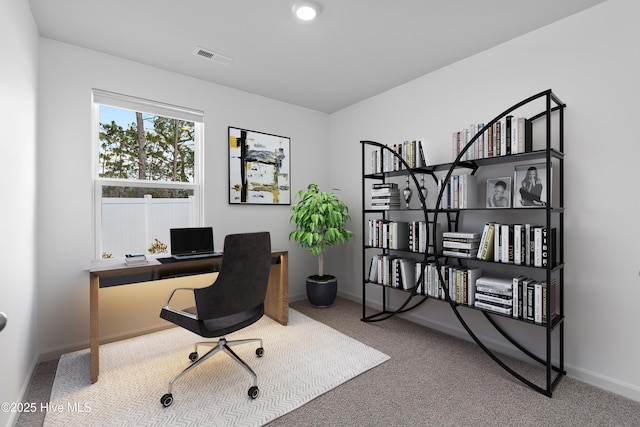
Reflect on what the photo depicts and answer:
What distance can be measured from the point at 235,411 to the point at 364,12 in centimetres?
275

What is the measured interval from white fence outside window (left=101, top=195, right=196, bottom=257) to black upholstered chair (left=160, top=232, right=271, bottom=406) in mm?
1205

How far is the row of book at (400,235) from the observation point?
2775 millimetres

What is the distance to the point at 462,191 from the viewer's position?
8.18ft

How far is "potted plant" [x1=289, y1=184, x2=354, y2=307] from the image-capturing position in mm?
3475

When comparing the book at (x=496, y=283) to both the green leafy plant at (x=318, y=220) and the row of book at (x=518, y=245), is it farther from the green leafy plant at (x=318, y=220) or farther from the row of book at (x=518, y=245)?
the green leafy plant at (x=318, y=220)

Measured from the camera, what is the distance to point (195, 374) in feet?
7.25

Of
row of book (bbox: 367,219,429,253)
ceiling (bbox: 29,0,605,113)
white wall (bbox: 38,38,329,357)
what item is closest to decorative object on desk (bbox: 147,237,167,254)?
white wall (bbox: 38,38,329,357)

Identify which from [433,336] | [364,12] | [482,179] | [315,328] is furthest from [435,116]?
[315,328]

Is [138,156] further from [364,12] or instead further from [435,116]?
[435,116]

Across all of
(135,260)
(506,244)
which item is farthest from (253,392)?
(506,244)

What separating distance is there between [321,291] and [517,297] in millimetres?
2046

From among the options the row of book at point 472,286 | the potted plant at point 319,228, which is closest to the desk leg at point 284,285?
the potted plant at point 319,228

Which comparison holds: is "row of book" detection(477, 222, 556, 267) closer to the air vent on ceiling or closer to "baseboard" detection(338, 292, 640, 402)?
"baseboard" detection(338, 292, 640, 402)

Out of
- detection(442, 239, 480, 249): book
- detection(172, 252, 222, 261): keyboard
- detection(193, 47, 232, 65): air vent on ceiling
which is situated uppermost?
detection(193, 47, 232, 65): air vent on ceiling
